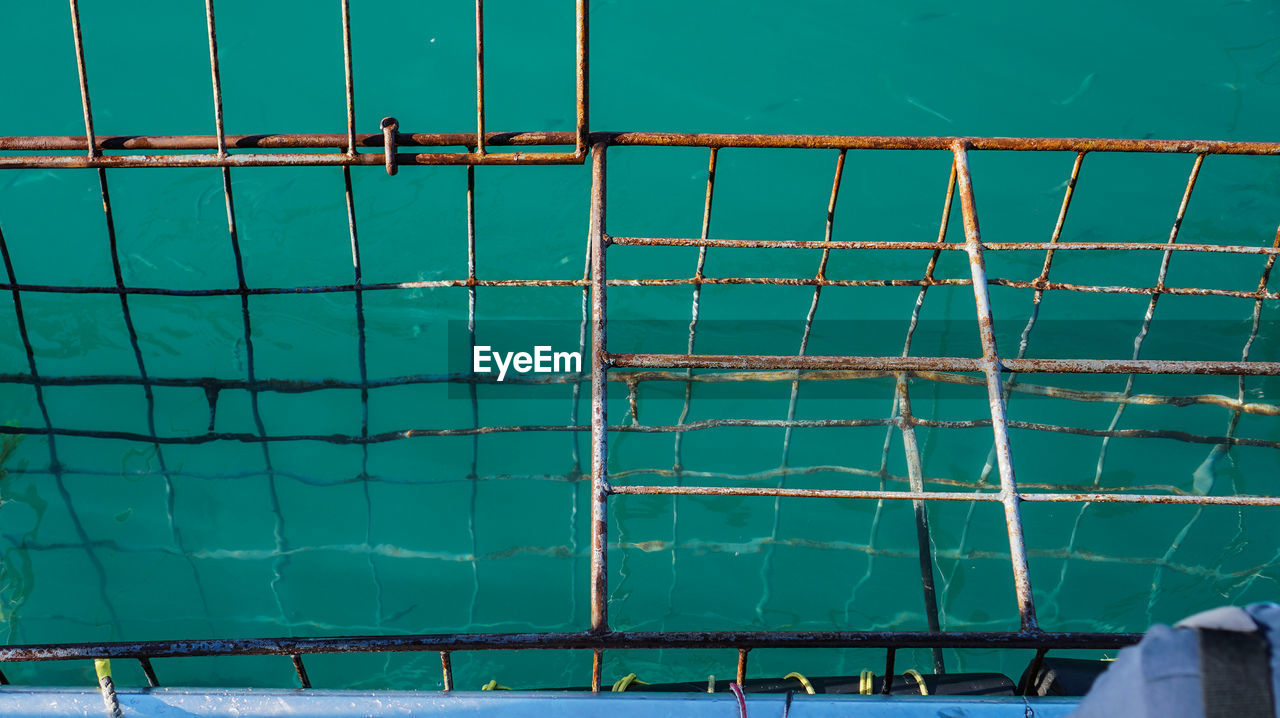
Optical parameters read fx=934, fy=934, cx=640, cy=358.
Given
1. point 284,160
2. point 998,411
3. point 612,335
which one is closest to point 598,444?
point 998,411

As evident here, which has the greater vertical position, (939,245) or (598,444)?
(939,245)

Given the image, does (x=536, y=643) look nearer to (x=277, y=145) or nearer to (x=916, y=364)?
(x=916, y=364)

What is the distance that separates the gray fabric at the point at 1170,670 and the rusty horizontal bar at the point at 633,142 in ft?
10.6

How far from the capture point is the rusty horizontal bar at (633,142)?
4422 mm

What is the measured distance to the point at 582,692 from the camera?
3.12 m

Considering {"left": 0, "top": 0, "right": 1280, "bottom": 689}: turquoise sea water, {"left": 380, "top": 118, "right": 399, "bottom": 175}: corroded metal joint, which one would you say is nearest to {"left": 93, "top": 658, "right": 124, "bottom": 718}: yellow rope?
{"left": 380, "top": 118, "right": 399, "bottom": 175}: corroded metal joint

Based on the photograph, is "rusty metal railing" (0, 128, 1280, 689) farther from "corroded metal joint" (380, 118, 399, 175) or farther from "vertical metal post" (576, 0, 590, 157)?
"corroded metal joint" (380, 118, 399, 175)

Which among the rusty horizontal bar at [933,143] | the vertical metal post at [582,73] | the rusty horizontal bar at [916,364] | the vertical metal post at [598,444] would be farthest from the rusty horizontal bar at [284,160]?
the rusty horizontal bar at [916,364]

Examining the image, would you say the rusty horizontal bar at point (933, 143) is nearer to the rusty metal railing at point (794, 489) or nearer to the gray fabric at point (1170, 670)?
the rusty metal railing at point (794, 489)

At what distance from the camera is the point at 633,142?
4434 mm

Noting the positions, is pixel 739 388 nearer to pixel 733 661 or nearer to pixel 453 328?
pixel 733 661

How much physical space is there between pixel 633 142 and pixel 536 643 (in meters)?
2.49

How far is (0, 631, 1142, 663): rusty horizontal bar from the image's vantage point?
2814 mm

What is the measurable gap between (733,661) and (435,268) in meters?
5.27
